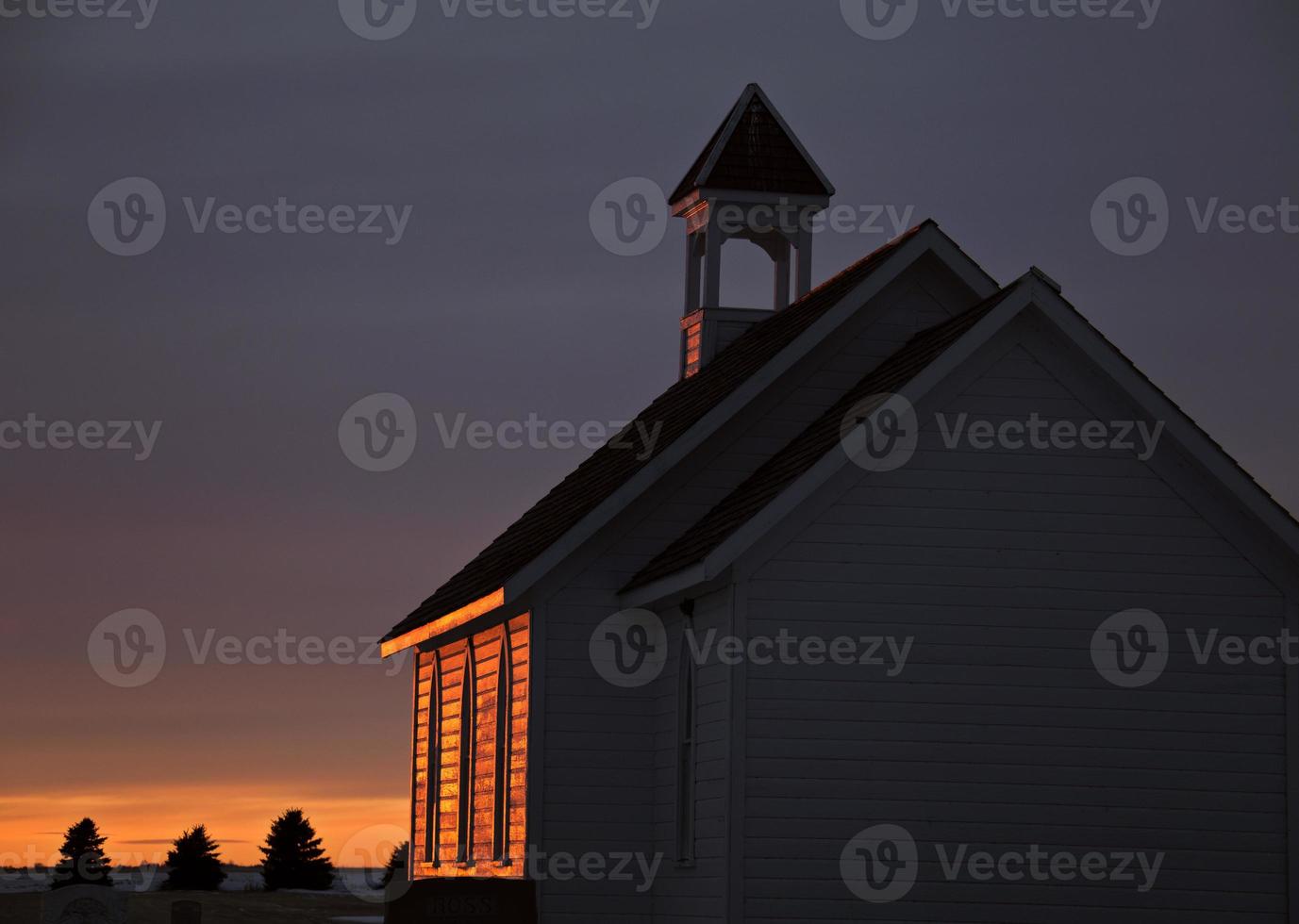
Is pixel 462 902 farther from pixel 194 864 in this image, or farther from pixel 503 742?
pixel 194 864

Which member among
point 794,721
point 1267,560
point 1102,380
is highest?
point 1102,380

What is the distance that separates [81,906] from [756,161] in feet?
47.6

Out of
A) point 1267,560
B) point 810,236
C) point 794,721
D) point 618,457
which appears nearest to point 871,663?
point 794,721

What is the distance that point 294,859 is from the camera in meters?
63.2

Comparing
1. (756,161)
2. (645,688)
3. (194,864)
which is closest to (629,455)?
(645,688)

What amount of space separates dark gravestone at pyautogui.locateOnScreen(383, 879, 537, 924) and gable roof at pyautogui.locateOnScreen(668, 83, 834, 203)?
12.8m

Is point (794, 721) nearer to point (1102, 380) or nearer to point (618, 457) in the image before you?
point (1102, 380)

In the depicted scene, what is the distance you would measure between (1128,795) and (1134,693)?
1.00m

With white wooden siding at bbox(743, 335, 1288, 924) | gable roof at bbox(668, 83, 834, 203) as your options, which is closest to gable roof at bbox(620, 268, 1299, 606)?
white wooden siding at bbox(743, 335, 1288, 924)

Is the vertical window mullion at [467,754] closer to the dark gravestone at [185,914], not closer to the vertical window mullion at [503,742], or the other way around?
the vertical window mullion at [503,742]

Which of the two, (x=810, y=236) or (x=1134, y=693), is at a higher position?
(x=810, y=236)

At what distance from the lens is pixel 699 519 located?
81.8 ft

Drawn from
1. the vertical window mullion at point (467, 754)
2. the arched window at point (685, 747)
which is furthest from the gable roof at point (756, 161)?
the arched window at point (685, 747)

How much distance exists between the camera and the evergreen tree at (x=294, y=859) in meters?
62.7
